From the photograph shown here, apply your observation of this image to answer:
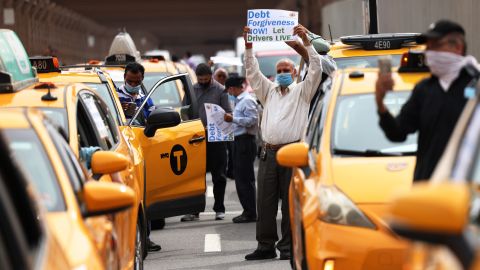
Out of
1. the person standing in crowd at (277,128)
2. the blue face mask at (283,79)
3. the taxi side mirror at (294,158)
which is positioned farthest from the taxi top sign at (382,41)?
the taxi side mirror at (294,158)

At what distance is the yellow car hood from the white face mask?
688 mm

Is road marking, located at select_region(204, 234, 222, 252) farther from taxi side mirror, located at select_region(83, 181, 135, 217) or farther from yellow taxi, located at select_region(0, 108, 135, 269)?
taxi side mirror, located at select_region(83, 181, 135, 217)

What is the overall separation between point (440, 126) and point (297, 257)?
5.94ft

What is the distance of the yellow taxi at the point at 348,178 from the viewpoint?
303 inches

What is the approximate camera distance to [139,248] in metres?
9.41

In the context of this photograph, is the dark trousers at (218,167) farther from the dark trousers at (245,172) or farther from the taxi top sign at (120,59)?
the taxi top sign at (120,59)

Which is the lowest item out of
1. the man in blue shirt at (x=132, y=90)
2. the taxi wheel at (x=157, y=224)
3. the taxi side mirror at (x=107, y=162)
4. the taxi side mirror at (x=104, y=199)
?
the taxi wheel at (x=157, y=224)

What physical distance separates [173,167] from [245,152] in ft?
9.92

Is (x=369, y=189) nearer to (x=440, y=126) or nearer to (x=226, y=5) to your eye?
(x=440, y=126)

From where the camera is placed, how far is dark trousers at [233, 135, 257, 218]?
15.9 metres

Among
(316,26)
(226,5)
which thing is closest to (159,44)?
(226,5)

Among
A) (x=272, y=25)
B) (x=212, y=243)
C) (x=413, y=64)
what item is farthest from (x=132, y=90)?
(x=413, y=64)

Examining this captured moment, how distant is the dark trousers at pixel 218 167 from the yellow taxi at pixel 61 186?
9.18 meters

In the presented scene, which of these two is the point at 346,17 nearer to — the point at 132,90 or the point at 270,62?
the point at 270,62
